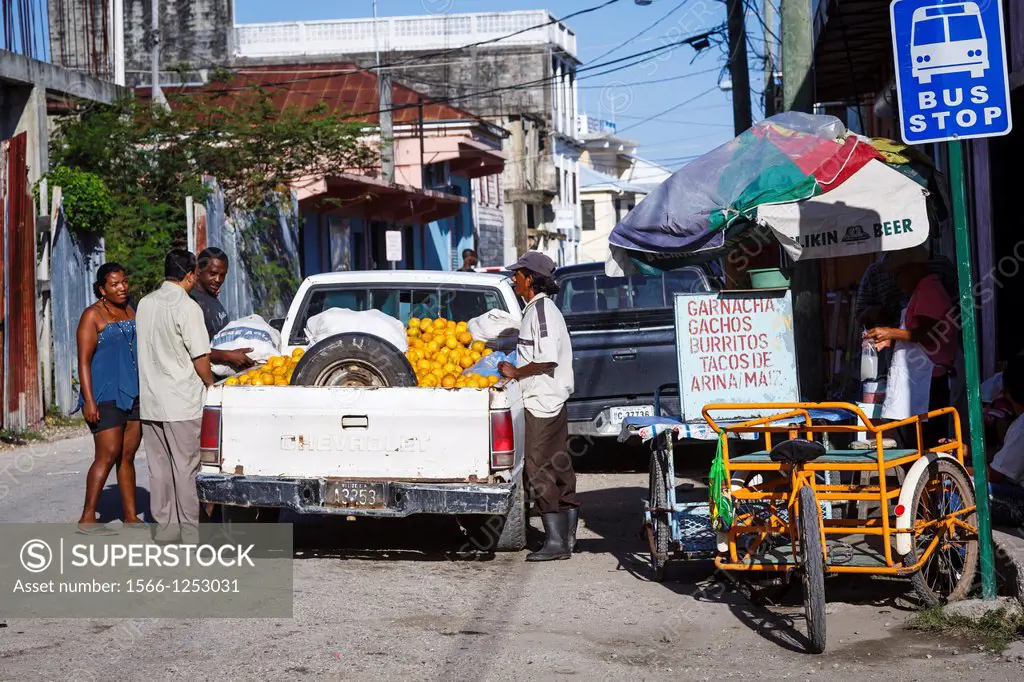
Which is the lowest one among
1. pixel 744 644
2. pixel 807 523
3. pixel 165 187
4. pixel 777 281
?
pixel 744 644

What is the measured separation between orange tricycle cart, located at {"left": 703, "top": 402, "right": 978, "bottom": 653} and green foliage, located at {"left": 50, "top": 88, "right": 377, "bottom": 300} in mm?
13894

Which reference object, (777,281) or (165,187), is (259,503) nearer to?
(777,281)

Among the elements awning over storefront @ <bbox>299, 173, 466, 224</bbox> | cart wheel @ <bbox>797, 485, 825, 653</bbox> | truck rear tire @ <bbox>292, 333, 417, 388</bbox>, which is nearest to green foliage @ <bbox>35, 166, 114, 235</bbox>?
awning over storefront @ <bbox>299, 173, 466, 224</bbox>

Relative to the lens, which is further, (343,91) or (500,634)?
(343,91)

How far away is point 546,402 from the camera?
832cm

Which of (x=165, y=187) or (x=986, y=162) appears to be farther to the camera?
(x=165, y=187)

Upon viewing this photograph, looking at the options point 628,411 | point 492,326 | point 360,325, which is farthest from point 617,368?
point 360,325

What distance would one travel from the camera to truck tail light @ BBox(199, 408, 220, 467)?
25.8 ft

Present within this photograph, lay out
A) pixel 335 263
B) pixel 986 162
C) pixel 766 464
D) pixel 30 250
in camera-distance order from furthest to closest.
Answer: pixel 335 263, pixel 30 250, pixel 986 162, pixel 766 464

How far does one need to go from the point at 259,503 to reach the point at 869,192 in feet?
13.7

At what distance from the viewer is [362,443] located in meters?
7.77

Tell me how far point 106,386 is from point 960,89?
5623 mm

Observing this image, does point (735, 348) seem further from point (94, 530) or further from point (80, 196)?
point (80, 196)

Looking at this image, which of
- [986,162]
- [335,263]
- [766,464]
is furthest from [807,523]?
[335,263]
